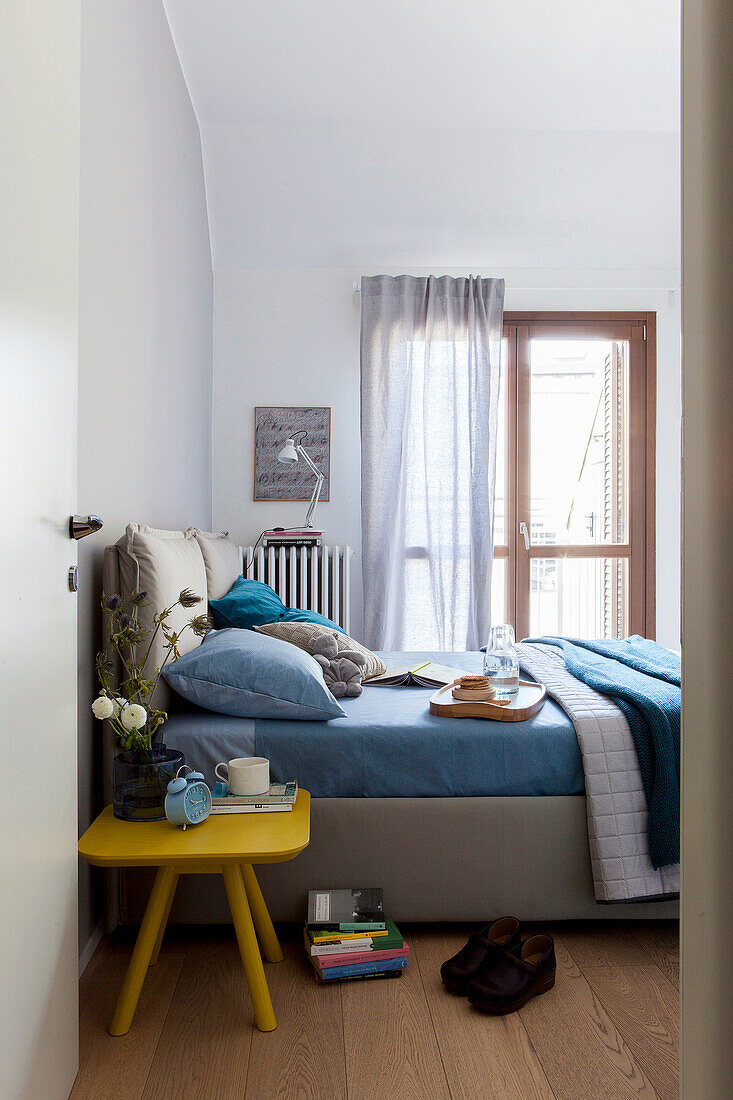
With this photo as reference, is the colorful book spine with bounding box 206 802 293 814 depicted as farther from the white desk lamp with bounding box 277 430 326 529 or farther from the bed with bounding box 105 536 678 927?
the white desk lamp with bounding box 277 430 326 529

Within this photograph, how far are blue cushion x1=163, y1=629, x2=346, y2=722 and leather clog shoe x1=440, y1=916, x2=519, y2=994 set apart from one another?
595 millimetres

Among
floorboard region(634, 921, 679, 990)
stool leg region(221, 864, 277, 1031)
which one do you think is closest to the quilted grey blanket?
floorboard region(634, 921, 679, 990)

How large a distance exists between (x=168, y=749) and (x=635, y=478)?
11.4 feet

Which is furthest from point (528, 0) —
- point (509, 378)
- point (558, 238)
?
point (509, 378)

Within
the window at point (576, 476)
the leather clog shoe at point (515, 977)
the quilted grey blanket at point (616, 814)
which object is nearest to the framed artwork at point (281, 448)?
the window at point (576, 476)

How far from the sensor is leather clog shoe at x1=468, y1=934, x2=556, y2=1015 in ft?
5.60

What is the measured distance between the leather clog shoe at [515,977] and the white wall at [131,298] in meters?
0.89

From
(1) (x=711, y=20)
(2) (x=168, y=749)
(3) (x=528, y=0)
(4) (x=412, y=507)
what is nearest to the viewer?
(1) (x=711, y=20)

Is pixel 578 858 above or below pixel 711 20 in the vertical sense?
below

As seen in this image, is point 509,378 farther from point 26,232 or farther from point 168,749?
point 26,232

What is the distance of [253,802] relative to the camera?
1833mm

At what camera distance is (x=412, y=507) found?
4.46m

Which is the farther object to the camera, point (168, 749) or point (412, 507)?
point (412, 507)

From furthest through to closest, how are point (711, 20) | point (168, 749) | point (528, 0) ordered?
point (528, 0) < point (168, 749) < point (711, 20)
